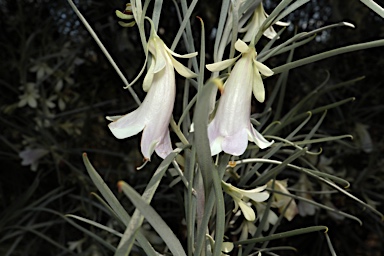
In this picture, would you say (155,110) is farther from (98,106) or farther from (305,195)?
(98,106)

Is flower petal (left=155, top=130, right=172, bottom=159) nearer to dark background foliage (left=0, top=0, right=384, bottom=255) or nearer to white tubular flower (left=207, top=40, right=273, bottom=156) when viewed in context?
white tubular flower (left=207, top=40, right=273, bottom=156)

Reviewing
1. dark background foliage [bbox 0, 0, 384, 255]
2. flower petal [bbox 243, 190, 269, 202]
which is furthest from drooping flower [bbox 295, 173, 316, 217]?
flower petal [bbox 243, 190, 269, 202]

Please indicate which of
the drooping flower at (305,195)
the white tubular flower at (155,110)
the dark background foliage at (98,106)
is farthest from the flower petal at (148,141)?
the dark background foliage at (98,106)

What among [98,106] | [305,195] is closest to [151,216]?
[305,195]

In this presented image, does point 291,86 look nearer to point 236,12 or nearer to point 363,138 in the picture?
point 363,138

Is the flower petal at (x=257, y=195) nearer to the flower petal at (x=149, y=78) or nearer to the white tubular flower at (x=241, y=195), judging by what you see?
the white tubular flower at (x=241, y=195)

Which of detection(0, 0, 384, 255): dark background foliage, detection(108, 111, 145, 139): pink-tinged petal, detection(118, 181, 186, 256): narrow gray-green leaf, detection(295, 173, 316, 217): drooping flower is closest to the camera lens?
detection(118, 181, 186, 256): narrow gray-green leaf
